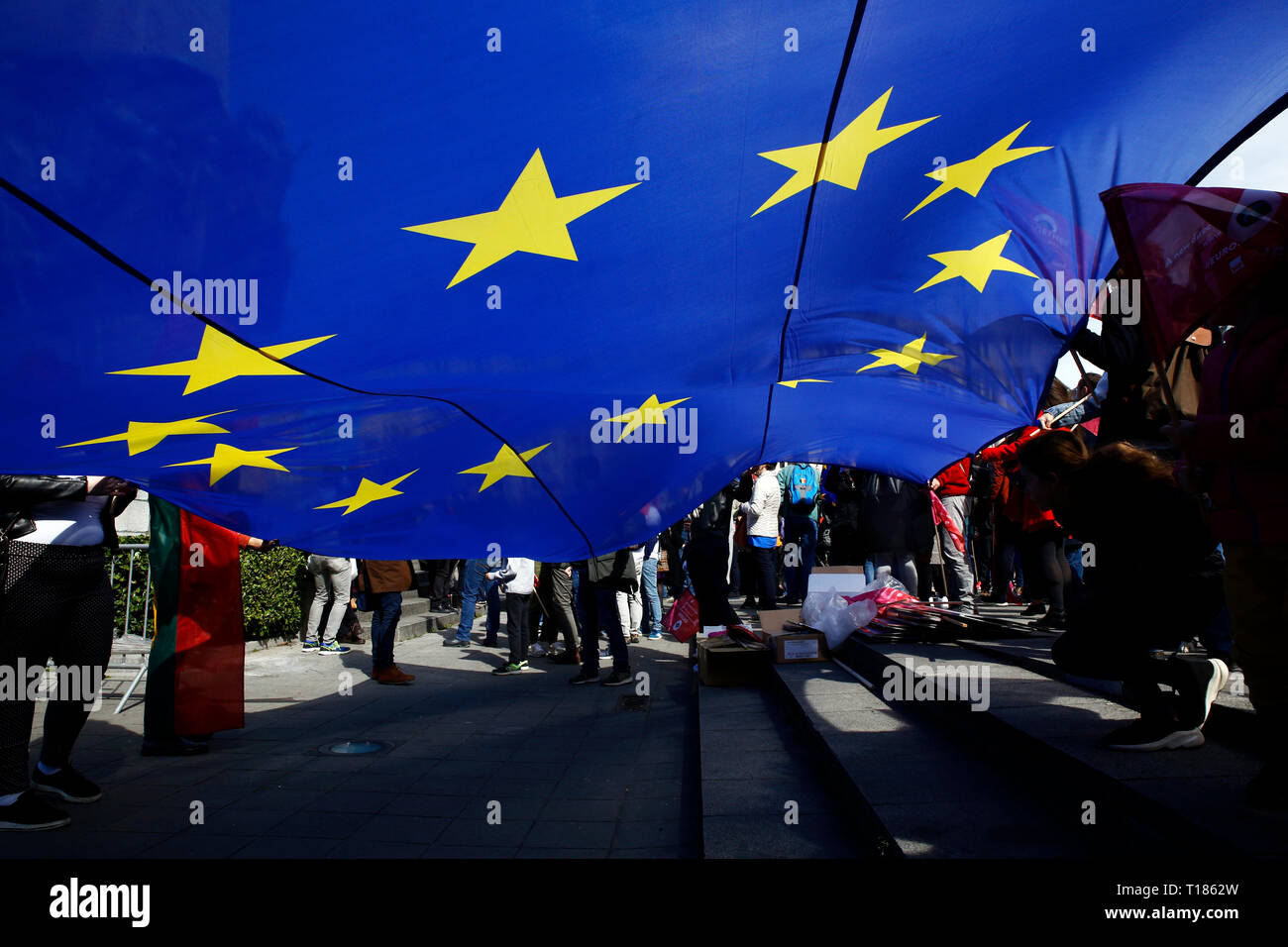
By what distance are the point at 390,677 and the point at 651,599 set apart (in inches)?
175

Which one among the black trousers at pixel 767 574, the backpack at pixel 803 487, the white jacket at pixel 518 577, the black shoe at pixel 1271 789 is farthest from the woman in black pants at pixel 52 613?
the backpack at pixel 803 487

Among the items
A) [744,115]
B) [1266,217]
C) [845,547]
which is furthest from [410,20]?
[845,547]

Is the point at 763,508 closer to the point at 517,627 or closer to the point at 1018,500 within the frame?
the point at 517,627

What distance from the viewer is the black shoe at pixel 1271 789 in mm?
2057

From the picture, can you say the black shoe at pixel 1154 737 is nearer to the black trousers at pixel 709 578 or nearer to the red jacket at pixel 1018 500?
the red jacket at pixel 1018 500

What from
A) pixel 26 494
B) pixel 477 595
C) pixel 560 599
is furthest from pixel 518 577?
pixel 26 494

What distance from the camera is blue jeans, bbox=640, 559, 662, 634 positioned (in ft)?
35.8

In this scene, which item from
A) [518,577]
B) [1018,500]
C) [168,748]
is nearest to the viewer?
[168,748]

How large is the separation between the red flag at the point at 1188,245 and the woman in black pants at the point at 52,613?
14.6 ft

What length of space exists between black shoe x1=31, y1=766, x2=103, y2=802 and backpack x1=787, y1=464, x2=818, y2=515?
26.1 feet

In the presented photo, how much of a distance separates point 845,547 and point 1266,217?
785 centimetres

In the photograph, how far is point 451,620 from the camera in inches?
508

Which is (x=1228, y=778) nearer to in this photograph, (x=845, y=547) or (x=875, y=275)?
(x=875, y=275)

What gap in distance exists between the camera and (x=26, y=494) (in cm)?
367
